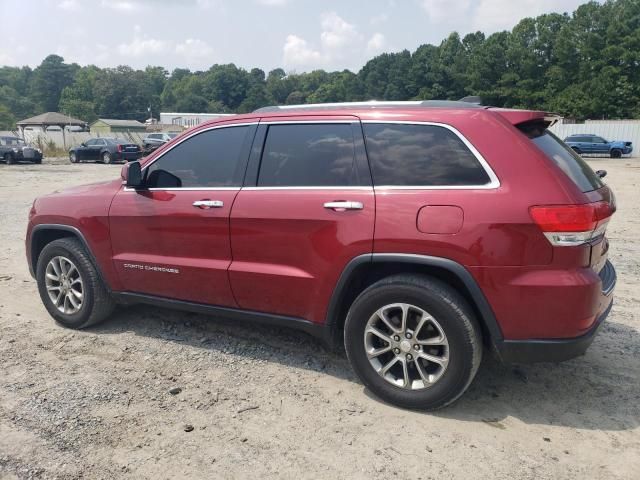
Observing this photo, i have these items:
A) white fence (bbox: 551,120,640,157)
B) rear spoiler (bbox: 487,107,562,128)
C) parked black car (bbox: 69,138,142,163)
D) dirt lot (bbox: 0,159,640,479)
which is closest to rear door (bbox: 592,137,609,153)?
white fence (bbox: 551,120,640,157)

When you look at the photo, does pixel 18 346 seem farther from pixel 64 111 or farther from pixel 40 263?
pixel 64 111

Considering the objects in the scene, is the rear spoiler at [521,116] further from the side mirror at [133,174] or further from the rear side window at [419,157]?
the side mirror at [133,174]

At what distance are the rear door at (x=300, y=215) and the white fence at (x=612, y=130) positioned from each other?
39.5 metres

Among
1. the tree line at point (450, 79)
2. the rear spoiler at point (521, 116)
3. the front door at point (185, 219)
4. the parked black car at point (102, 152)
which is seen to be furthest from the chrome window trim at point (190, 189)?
the tree line at point (450, 79)

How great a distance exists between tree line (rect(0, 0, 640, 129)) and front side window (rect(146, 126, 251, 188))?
4281 centimetres

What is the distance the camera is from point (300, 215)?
3.50 meters

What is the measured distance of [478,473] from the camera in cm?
275

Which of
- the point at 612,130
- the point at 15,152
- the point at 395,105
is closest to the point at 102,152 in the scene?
the point at 15,152

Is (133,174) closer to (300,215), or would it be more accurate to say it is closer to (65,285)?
(65,285)

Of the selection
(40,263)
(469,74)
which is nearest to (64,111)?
(469,74)

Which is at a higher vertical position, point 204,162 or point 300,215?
point 204,162

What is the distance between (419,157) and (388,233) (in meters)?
0.51

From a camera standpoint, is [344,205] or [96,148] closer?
[344,205]

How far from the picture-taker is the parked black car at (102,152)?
95.3 ft
